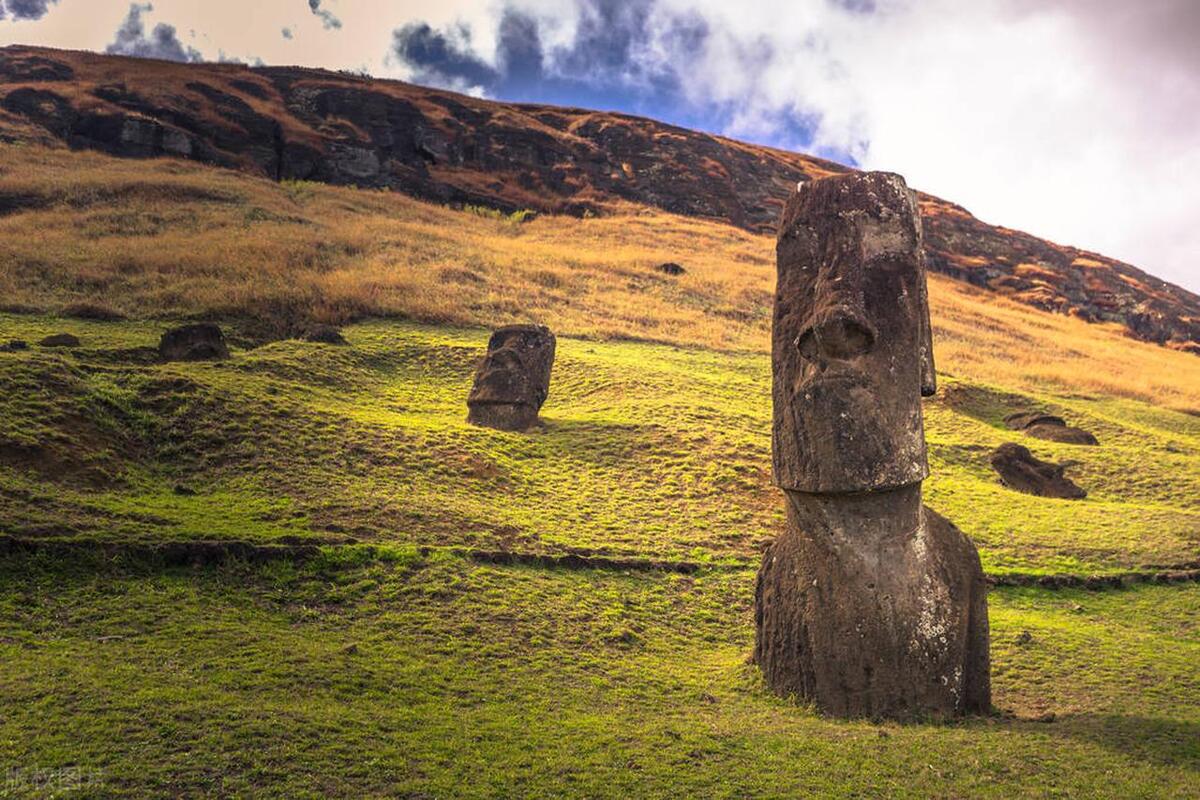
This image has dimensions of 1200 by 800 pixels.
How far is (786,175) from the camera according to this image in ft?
288

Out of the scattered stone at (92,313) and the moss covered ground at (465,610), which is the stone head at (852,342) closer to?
the moss covered ground at (465,610)

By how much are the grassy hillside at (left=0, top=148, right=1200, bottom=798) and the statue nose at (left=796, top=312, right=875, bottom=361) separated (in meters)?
3.00

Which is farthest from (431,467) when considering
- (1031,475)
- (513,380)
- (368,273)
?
(368,273)

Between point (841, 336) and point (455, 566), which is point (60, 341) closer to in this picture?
point (455, 566)

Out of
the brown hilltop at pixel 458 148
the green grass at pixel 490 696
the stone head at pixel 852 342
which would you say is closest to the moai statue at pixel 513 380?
the green grass at pixel 490 696

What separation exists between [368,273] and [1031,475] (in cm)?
2221

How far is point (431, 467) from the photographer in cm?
1527

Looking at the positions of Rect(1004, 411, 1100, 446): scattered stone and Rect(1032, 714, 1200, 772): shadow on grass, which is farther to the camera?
Rect(1004, 411, 1100, 446): scattered stone

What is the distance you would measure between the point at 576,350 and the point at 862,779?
2162 centimetres

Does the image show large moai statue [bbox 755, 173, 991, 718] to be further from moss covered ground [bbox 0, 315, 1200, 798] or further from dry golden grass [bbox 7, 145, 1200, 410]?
dry golden grass [bbox 7, 145, 1200, 410]

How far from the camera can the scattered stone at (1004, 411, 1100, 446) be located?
905 inches

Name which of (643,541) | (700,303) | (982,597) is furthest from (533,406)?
(700,303)

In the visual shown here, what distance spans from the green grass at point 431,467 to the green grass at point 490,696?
1.56m

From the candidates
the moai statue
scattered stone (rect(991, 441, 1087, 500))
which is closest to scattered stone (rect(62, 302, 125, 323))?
the moai statue
